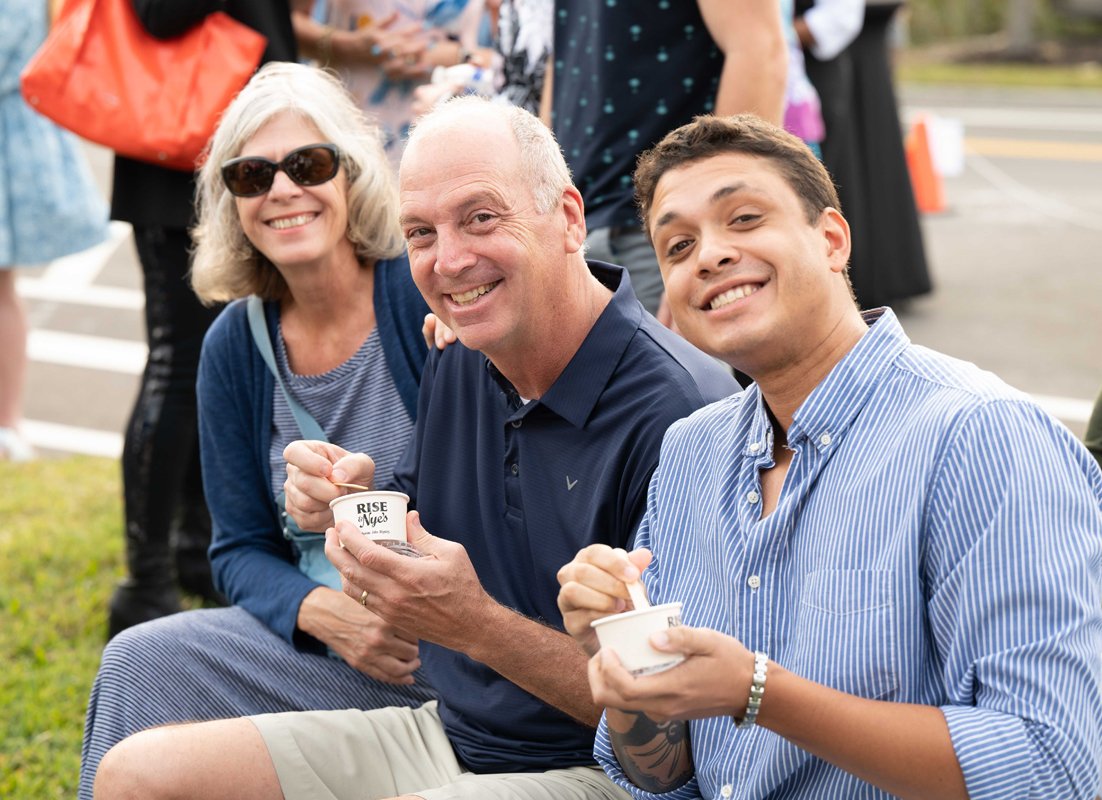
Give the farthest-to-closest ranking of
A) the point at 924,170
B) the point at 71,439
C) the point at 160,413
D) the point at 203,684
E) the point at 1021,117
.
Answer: the point at 1021,117, the point at 924,170, the point at 71,439, the point at 160,413, the point at 203,684

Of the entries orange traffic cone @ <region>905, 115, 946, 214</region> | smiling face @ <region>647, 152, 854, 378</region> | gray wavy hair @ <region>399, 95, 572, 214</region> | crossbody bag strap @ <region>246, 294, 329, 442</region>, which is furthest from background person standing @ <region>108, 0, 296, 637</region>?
orange traffic cone @ <region>905, 115, 946, 214</region>

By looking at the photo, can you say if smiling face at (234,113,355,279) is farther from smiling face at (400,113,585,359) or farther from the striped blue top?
the striped blue top

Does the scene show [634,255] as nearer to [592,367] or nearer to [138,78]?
[592,367]

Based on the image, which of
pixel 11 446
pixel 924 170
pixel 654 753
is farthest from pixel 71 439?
pixel 924 170

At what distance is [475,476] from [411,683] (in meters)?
0.54

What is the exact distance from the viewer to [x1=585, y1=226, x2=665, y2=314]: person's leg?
350 cm

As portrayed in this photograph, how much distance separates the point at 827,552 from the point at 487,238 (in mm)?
935

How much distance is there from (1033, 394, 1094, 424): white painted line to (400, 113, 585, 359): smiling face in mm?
4374

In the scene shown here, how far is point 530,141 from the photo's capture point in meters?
2.66

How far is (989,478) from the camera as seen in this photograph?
183 cm

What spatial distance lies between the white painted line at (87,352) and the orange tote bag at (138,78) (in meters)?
4.11

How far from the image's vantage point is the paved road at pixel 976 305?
7.35 metres

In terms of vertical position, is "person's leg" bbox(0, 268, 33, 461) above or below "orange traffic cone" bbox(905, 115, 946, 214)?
above

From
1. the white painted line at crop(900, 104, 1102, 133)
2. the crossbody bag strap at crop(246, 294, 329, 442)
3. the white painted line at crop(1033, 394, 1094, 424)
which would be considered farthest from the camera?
the white painted line at crop(900, 104, 1102, 133)
